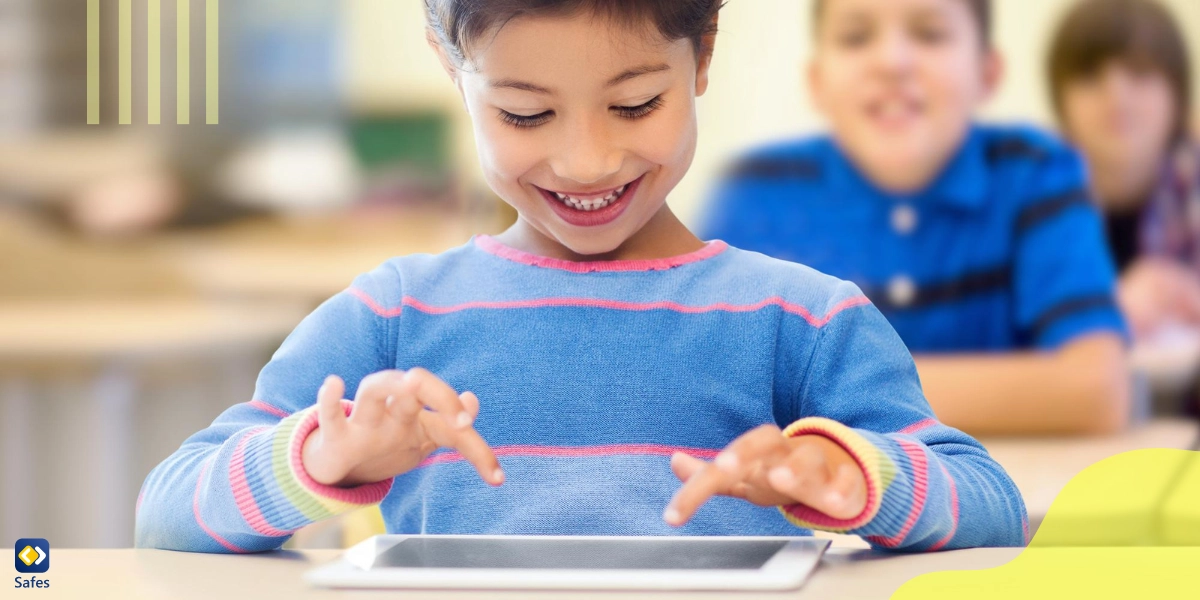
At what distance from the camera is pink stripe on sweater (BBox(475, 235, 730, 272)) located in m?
0.81

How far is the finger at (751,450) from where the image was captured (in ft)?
1.79

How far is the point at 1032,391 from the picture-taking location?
4.75 feet

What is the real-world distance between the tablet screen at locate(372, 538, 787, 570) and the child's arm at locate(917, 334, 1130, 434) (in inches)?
34.1

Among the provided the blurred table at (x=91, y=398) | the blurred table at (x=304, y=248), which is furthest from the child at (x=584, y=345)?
the blurred table at (x=304, y=248)

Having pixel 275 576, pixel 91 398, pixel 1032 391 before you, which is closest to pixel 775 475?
pixel 275 576

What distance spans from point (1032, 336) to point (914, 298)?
0.16m

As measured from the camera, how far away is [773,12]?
2072mm

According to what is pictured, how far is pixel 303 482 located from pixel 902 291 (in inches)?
41.4

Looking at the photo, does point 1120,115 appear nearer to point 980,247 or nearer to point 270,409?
point 980,247

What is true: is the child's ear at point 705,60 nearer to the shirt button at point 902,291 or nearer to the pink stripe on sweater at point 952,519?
the pink stripe on sweater at point 952,519

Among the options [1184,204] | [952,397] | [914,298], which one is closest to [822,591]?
[952,397]

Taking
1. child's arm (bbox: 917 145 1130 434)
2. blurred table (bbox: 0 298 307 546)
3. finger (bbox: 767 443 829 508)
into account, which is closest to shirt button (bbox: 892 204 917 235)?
child's arm (bbox: 917 145 1130 434)

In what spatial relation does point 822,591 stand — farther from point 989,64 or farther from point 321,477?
point 989,64

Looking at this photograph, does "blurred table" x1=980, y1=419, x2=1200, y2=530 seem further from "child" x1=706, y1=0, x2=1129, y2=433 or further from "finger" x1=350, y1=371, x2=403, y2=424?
"finger" x1=350, y1=371, x2=403, y2=424
